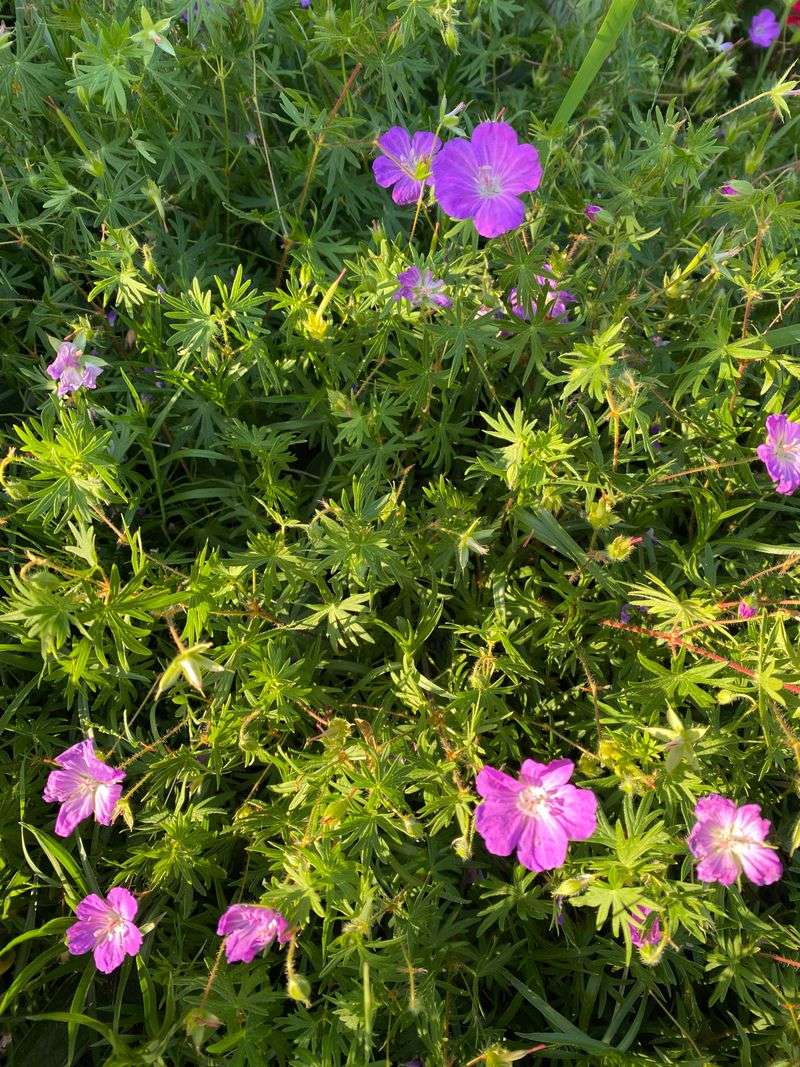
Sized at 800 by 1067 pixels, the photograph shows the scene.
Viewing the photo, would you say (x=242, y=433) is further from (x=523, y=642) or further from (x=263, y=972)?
(x=263, y=972)

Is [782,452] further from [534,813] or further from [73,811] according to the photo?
[73,811]

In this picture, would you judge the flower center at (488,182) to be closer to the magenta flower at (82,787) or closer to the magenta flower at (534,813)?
the magenta flower at (534,813)

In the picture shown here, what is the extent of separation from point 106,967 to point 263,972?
0.33 m

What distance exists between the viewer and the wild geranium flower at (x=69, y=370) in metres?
2.09

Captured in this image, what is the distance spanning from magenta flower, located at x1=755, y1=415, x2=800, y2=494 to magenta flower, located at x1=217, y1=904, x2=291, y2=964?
1.43m

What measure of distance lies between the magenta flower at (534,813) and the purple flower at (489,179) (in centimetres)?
113

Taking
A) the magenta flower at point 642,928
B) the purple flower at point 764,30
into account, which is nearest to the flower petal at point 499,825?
the magenta flower at point 642,928

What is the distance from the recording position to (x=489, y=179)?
1.88m

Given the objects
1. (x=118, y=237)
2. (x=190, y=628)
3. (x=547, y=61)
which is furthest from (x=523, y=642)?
(x=547, y=61)

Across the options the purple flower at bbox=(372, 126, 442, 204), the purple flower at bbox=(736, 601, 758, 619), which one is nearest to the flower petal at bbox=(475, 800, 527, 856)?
the purple flower at bbox=(736, 601, 758, 619)

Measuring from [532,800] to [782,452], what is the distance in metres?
1.02

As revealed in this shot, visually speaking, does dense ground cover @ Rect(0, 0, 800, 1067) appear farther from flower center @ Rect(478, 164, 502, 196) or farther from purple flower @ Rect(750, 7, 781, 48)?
purple flower @ Rect(750, 7, 781, 48)

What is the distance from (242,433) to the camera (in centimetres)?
215

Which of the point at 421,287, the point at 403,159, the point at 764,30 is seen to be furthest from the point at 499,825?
the point at 764,30
